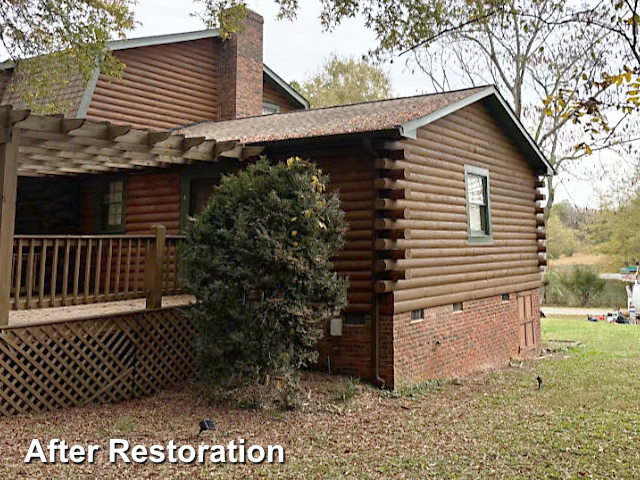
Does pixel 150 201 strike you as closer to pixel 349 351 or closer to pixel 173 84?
pixel 173 84

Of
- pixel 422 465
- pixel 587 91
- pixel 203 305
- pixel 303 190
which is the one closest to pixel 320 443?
pixel 422 465

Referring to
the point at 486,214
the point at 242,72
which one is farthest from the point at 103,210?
the point at 486,214

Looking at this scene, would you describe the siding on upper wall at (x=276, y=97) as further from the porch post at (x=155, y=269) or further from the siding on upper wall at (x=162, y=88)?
the porch post at (x=155, y=269)

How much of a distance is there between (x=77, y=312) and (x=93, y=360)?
80 centimetres

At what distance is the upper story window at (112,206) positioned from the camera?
484 inches

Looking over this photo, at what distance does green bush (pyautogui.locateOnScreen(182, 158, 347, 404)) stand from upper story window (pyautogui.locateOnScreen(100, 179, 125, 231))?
5.39 m

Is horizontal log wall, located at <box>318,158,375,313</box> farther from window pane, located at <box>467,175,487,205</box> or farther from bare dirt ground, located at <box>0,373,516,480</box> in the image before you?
window pane, located at <box>467,175,487,205</box>

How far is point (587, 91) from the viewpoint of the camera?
514 cm

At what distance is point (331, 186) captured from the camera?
941 centimetres

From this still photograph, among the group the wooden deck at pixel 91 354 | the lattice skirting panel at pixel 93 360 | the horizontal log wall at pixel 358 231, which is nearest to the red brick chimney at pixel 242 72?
the horizontal log wall at pixel 358 231

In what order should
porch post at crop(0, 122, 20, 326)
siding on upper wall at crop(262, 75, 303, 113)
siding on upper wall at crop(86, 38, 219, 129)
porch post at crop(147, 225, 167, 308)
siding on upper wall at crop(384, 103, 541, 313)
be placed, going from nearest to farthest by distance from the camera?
porch post at crop(0, 122, 20, 326), porch post at crop(147, 225, 167, 308), siding on upper wall at crop(384, 103, 541, 313), siding on upper wall at crop(86, 38, 219, 129), siding on upper wall at crop(262, 75, 303, 113)

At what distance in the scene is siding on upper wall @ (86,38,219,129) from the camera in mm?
13484

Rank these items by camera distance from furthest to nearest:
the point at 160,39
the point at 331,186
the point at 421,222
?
1. the point at 160,39
2. the point at 421,222
3. the point at 331,186

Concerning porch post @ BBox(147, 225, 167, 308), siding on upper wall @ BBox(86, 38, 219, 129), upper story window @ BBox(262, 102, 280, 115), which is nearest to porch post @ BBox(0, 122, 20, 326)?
porch post @ BBox(147, 225, 167, 308)
